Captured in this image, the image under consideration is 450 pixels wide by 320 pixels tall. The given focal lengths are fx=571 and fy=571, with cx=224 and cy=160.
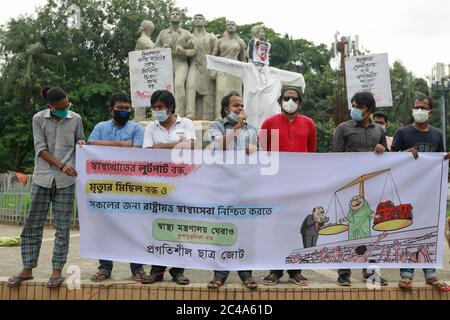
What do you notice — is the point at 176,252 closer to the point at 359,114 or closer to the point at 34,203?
the point at 34,203

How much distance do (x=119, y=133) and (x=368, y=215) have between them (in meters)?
2.27

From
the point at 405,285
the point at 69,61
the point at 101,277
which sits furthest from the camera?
the point at 69,61

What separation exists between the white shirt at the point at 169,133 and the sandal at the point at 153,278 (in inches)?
42.8

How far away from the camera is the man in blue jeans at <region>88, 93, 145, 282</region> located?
4.93 meters

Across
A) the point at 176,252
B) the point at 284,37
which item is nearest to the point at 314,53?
the point at 284,37

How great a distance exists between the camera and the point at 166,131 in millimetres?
4926

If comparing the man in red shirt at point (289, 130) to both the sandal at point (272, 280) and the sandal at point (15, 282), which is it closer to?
the sandal at point (272, 280)

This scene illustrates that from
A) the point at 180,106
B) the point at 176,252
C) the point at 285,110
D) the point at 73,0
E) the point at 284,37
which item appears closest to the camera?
the point at 176,252

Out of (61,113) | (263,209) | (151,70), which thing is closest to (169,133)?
(61,113)

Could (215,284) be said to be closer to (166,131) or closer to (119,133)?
(166,131)
